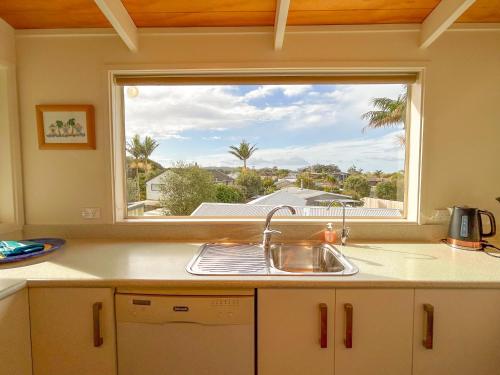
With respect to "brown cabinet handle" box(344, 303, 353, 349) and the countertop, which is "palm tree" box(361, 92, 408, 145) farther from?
"brown cabinet handle" box(344, 303, 353, 349)

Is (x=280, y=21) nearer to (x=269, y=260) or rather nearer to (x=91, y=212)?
(x=269, y=260)

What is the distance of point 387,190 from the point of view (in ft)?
6.30

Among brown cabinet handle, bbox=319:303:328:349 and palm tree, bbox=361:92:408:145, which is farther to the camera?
palm tree, bbox=361:92:408:145

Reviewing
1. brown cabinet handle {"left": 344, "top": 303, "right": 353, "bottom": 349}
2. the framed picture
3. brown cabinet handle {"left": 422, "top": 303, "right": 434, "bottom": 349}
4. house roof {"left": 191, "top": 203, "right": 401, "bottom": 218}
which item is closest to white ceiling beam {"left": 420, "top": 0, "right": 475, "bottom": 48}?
house roof {"left": 191, "top": 203, "right": 401, "bottom": 218}

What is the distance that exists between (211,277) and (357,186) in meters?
1.26

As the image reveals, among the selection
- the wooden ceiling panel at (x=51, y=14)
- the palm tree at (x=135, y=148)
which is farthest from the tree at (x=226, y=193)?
the wooden ceiling panel at (x=51, y=14)

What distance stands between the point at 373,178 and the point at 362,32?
98 centimetres

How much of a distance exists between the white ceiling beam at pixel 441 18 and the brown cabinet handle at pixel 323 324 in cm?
164

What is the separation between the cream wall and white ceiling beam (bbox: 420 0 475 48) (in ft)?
0.23

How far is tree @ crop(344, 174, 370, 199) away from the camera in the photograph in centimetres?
190

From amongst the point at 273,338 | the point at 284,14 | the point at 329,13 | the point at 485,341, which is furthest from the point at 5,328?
the point at 329,13

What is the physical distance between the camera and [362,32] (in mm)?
1699

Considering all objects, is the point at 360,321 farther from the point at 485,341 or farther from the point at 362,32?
the point at 362,32

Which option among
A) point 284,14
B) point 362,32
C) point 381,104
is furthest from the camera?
point 381,104
